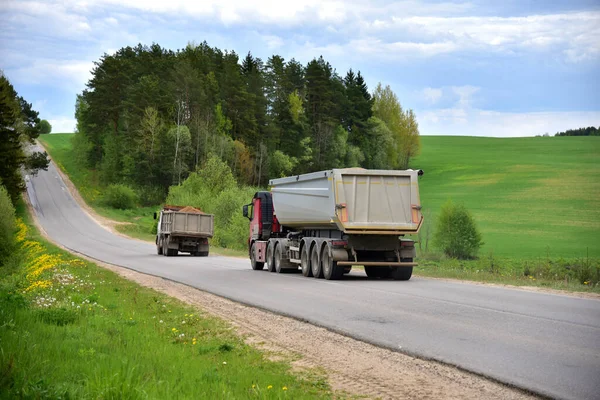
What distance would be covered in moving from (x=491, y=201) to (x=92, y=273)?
219ft

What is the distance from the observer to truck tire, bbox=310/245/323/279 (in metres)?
24.1

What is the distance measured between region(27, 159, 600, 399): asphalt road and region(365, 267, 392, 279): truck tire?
648mm

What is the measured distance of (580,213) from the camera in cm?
7262

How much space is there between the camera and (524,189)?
9100 cm

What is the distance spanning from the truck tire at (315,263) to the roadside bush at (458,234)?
3416cm

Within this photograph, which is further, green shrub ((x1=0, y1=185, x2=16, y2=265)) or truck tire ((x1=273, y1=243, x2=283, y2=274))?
green shrub ((x1=0, y1=185, x2=16, y2=265))

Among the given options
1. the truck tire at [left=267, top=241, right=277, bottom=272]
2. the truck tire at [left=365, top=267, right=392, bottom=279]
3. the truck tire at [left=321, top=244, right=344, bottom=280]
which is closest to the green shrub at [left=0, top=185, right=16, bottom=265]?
the truck tire at [left=267, top=241, right=277, bottom=272]

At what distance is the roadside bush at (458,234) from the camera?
57281mm

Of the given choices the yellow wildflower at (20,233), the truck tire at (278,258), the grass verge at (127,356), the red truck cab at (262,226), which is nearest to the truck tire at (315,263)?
the truck tire at (278,258)

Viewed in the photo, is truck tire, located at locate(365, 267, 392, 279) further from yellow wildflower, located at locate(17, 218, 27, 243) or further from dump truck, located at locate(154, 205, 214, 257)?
yellow wildflower, located at locate(17, 218, 27, 243)

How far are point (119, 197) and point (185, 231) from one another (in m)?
46.6

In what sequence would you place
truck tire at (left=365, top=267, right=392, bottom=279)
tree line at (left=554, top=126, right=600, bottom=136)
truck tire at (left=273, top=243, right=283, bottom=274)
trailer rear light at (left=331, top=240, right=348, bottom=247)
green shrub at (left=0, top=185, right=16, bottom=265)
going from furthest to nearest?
tree line at (left=554, top=126, right=600, bottom=136) → green shrub at (left=0, top=185, right=16, bottom=265) → truck tire at (left=273, top=243, right=283, bottom=274) → truck tire at (left=365, top=267, right=392, bottom=279) → trailer rear light at (left=331, top=240, right=348, bottom=247)

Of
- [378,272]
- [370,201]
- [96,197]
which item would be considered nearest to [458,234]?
[378,272]

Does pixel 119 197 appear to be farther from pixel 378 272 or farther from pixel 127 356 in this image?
pixel 127 356
